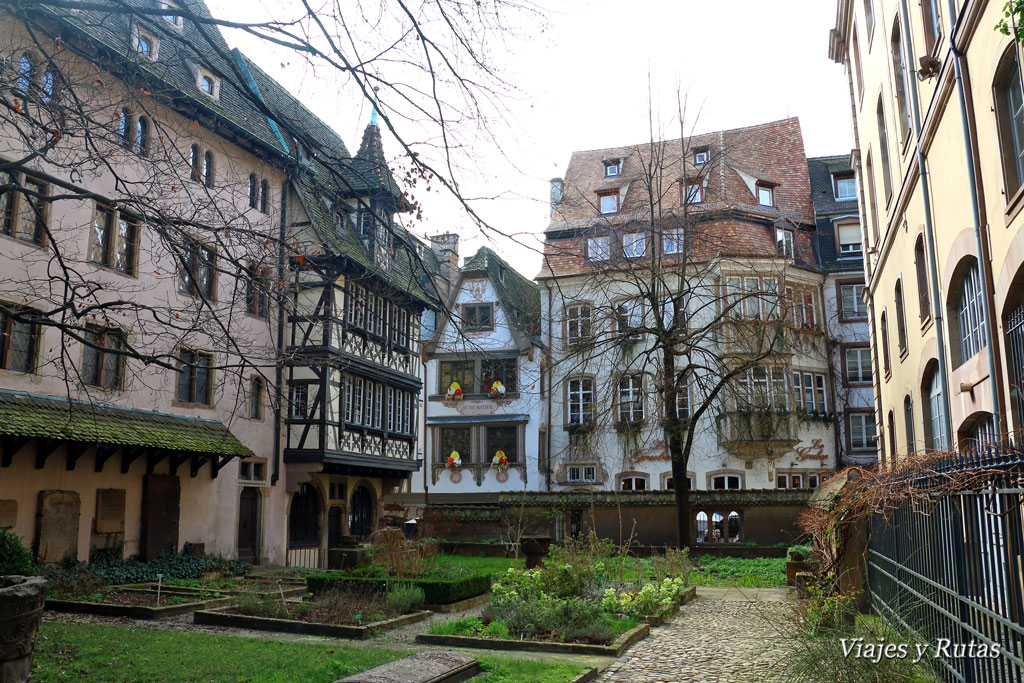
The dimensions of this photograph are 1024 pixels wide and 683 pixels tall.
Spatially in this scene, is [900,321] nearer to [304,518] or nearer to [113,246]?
[304,518]

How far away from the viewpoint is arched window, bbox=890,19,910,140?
56.5ft

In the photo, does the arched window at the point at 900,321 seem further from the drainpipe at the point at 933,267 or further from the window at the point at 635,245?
the window at the point at 635,245

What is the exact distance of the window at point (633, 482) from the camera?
3316cm

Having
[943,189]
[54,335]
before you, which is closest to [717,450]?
[943,189]

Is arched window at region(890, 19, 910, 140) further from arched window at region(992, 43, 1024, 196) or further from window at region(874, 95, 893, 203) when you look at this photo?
arched window at region(992, 43, 1024, 196)

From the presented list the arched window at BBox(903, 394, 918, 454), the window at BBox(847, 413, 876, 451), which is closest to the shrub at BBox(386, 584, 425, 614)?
the arched window at BBox(903, 394, 918, 454)

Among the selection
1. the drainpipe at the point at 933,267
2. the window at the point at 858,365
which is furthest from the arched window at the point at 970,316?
the window at the point at 858,365

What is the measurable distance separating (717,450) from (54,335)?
23156mm

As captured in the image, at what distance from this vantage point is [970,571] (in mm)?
5703

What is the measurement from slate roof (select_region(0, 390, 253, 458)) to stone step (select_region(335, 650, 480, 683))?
5.91 m

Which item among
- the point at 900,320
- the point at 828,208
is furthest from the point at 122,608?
the point at 828,208

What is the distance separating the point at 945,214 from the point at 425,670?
1076 cm

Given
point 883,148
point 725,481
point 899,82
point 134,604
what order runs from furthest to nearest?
point 725,481 < point 883,148 < point 899,82 < point 134,604

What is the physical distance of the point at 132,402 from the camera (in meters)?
18.8
